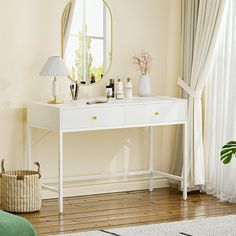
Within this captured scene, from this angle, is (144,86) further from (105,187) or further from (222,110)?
(105,187)

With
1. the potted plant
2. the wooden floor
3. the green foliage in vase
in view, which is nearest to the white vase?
the potted plant

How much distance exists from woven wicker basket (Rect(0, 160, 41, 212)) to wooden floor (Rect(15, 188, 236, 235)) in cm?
8

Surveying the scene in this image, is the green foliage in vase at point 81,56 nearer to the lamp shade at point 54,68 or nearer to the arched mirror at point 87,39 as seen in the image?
the arched mirror at point 87,39

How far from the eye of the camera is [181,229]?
5.26 m

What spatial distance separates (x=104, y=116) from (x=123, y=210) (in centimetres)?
76

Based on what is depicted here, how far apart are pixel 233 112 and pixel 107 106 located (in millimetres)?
1073

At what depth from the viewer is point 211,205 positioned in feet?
19.8

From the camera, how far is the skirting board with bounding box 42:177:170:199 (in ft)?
20.7

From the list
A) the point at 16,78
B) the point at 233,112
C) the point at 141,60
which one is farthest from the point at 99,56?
the point at 233,112

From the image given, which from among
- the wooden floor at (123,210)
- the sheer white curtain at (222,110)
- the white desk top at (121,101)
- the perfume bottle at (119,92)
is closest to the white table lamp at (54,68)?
the white desk top at (121,101)

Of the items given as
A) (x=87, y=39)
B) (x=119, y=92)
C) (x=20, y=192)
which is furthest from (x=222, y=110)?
(x=20, y=192)

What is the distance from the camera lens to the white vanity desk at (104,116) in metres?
5.67

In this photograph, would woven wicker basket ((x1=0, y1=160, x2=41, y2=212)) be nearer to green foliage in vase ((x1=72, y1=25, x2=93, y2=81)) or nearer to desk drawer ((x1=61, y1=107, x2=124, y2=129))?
desk drawer ((x1=61, y1=107, x2=124, y2=129))

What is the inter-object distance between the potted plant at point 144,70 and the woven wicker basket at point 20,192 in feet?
4.02
